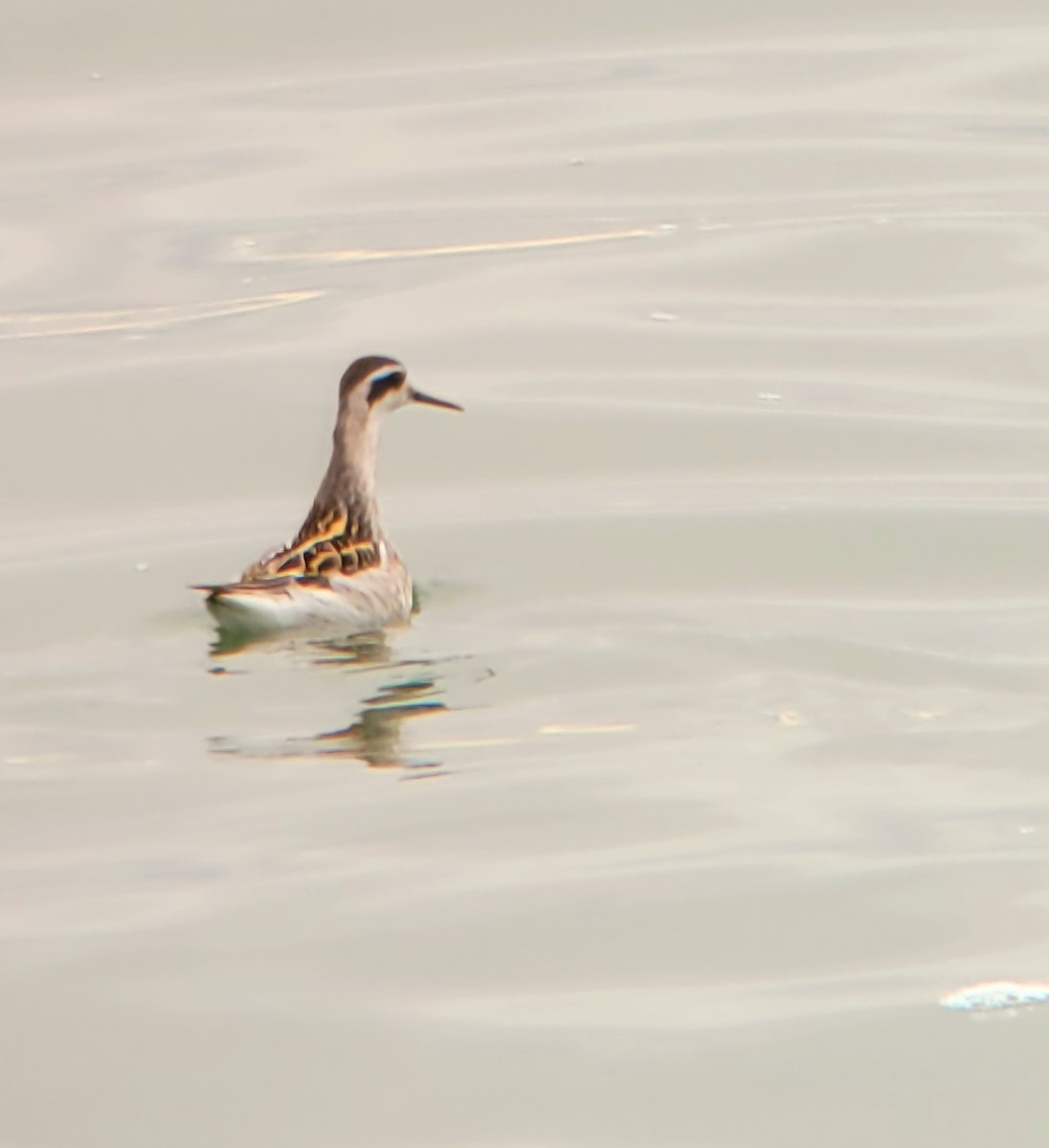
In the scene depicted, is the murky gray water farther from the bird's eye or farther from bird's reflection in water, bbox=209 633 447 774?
the bird's eye

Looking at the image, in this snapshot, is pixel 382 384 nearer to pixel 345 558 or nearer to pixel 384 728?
pixel 345 558

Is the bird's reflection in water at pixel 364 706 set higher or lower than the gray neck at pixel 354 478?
lower

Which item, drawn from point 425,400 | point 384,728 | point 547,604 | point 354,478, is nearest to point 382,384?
point 425,400

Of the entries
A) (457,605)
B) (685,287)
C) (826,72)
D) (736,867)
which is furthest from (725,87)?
(736,867)

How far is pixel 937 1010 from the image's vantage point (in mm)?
5762

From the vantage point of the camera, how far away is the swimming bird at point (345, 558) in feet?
30.2

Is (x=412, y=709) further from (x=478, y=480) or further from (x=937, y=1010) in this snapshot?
(x=478, y=480)

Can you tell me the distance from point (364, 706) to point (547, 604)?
4.48 ft

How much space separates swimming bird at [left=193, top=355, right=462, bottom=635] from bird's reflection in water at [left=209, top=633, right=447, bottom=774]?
0.10 metres

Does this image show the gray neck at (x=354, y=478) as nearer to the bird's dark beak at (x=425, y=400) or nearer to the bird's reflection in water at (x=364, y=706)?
the bird's dark beak at (x=425, y=400)

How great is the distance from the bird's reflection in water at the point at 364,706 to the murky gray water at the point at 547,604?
27mm

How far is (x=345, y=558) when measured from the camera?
976 cm

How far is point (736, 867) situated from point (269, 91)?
12195 millimetres

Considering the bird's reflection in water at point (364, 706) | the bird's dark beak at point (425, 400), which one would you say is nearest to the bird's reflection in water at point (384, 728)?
the bird's reflection in water at point (364, 706)
